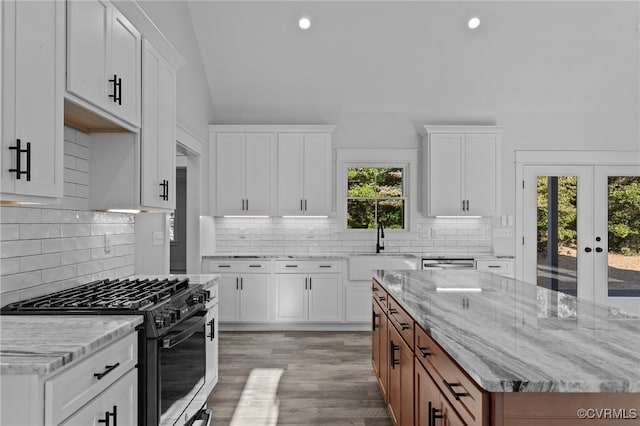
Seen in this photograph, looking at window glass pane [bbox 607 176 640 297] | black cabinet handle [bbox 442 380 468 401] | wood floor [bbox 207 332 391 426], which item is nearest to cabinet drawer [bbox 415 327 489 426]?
black cabinet handle [bbox 442 380 468 401]

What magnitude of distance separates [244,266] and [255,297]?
0.40 metres

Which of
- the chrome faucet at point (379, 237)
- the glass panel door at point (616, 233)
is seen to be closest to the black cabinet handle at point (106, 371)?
the chrome faucet at point (379, 237)

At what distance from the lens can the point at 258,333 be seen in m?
5.49

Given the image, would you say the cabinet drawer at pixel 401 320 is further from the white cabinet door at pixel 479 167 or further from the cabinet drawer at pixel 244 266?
the white cabinet door at pixel 479 167

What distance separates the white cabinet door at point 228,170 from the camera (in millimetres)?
5883

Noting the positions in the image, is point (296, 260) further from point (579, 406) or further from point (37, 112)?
point (579, 406)

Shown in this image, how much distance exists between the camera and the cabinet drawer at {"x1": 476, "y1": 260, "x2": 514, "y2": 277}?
562cm

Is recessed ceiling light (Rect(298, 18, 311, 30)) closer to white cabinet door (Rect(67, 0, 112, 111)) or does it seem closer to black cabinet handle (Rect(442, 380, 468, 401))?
white cabinet door (Rect(67, 0, 112, 111))

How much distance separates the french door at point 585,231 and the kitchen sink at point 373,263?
182cm

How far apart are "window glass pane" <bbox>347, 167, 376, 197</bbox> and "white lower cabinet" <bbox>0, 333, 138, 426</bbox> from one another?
4559mm

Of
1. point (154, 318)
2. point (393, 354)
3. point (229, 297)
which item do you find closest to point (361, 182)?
point (229, 297)

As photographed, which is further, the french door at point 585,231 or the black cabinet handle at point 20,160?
the french door at point 585,231

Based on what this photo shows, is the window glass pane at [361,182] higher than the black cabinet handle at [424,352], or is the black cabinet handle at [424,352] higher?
the window glass pane at [361,182]

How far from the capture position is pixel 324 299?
5.60 m
